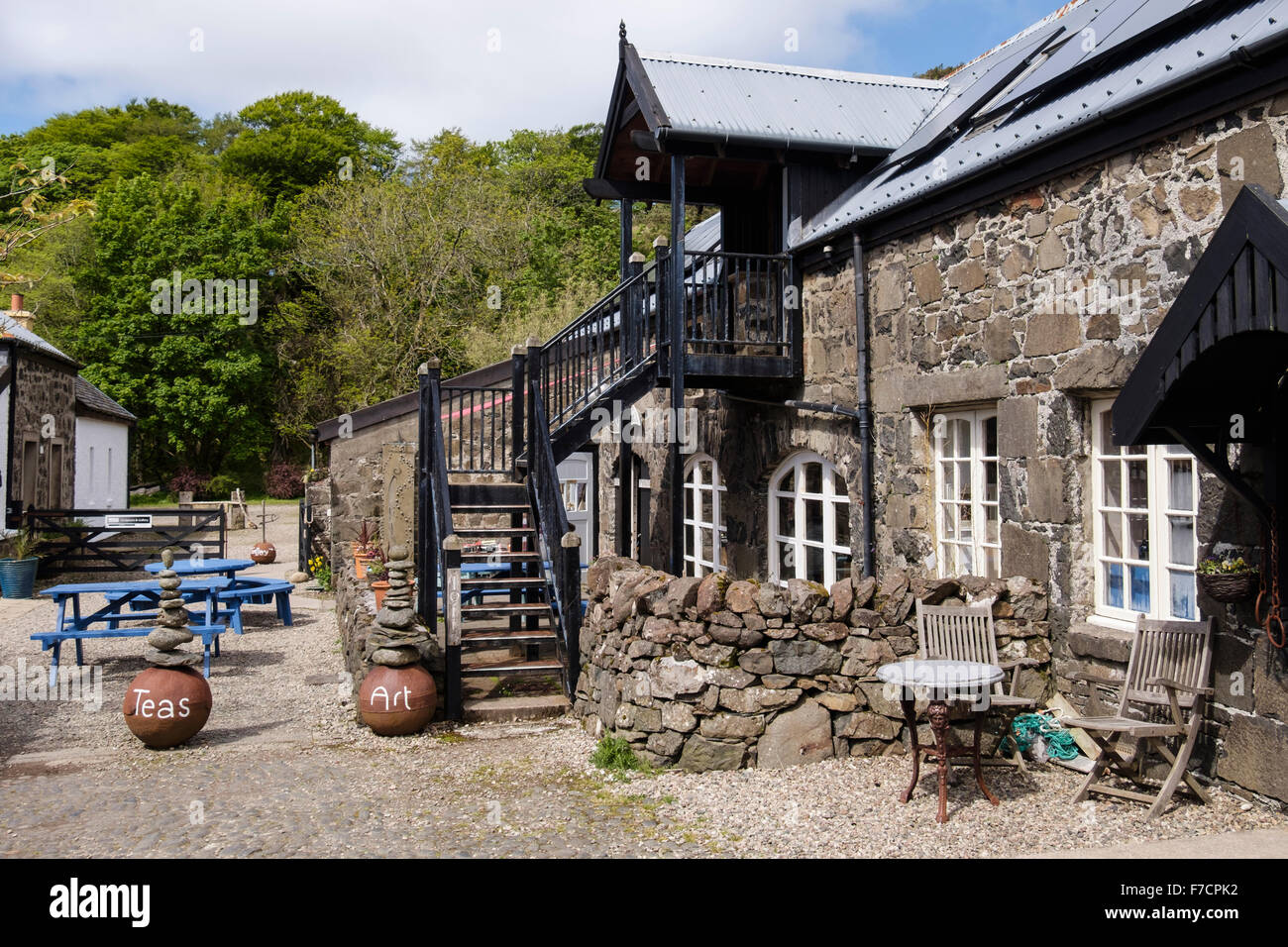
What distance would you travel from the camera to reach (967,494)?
762 cm

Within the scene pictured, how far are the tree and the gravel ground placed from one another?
33886 millimetres

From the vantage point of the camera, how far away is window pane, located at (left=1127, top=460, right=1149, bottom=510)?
5977 millimetres

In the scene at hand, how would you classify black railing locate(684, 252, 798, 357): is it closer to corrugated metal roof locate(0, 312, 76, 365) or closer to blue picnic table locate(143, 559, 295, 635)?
blue picnic table locate(143, 559, 295, 635)

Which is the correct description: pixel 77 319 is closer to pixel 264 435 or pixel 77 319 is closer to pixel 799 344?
pixel 264 435

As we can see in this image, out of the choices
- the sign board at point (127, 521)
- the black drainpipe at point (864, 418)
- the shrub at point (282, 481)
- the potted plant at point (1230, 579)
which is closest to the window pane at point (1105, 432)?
the potted plant at point (1230, 579)

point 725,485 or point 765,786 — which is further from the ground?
point 725,485

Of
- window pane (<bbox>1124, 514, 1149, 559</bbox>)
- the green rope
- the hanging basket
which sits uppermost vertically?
window pane (<bbox>1124, 514, 1149, 559</bbox>)

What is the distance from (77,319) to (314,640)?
28212mm

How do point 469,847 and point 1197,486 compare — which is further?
point 1197,486

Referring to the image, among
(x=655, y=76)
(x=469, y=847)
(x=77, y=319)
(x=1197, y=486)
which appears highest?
(x=77, y=319)

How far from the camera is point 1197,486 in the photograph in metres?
5.55

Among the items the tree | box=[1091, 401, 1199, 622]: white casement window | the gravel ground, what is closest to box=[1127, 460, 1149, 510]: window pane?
box=[1091, 401, 1199, 622]: white casement window
